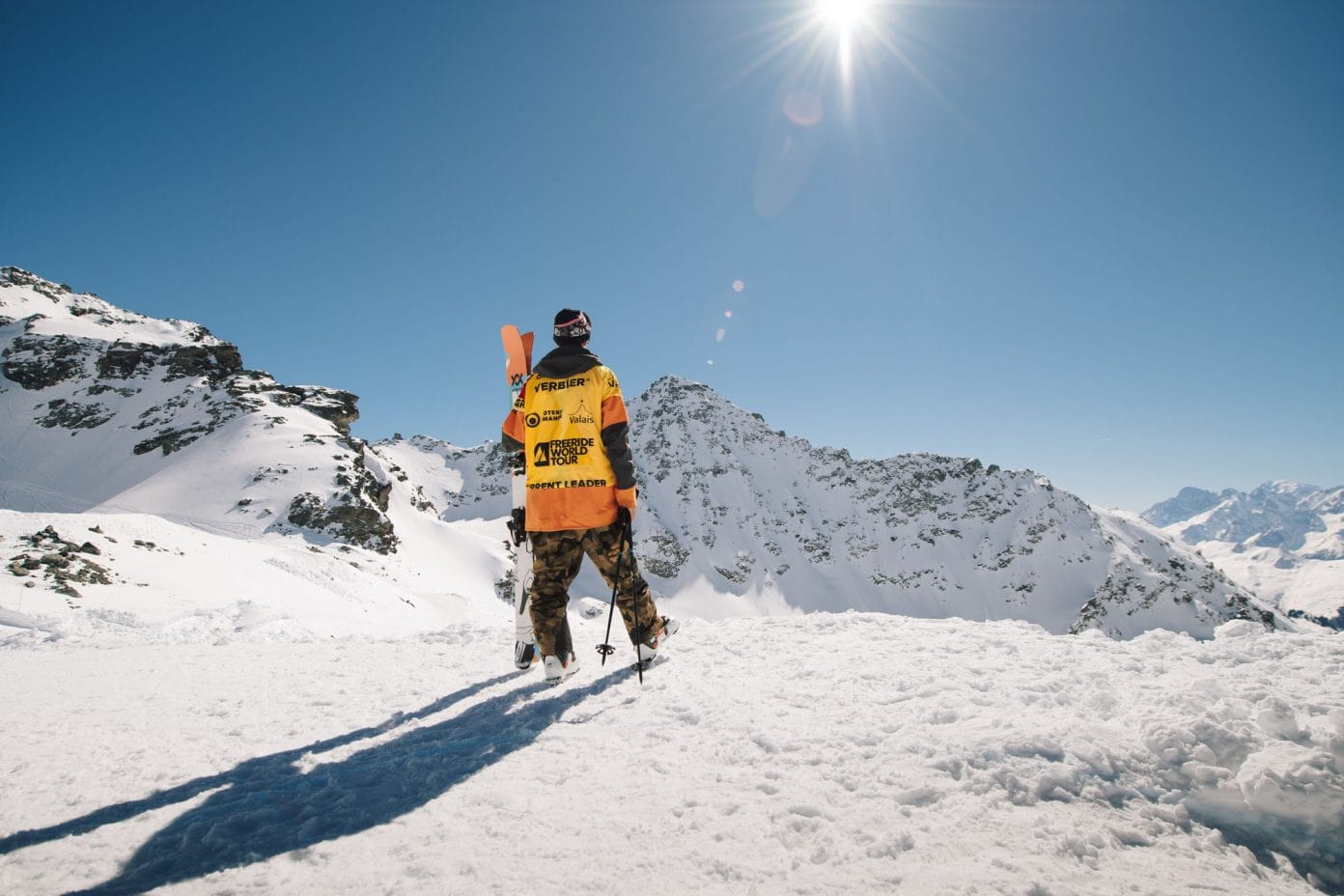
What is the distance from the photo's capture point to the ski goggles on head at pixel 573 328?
5262mm

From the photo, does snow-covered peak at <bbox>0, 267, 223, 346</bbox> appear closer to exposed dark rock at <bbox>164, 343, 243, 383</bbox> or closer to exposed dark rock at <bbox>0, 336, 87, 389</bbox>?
exposed dark rock at <bbox>0, 336, 87, 389</bbox>

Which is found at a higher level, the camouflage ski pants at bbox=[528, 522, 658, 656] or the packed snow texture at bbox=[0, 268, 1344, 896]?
the camouflage ski pants at bbox=[528, 522, 658, 656]

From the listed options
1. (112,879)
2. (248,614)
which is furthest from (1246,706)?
(248,614)

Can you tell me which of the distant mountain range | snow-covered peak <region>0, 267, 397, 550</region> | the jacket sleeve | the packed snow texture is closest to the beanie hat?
the jacket sleeve

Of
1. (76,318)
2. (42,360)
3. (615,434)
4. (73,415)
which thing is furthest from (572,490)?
(76,318)

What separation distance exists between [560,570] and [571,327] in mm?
2223

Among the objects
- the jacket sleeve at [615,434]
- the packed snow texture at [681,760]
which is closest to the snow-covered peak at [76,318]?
the packed snow texture at [681,760]

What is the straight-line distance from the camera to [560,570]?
5012mm

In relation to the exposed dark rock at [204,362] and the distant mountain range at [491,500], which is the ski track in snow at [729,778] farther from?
the exposed dark rock at [204,362]

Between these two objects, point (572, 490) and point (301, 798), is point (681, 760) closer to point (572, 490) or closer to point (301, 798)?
point (301, 798)

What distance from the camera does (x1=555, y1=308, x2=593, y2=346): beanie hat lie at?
526 centimetres

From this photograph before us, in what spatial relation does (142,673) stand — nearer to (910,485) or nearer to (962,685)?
(962,685)

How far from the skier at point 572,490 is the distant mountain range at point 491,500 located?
30.1m

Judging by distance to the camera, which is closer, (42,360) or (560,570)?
(560,570)
